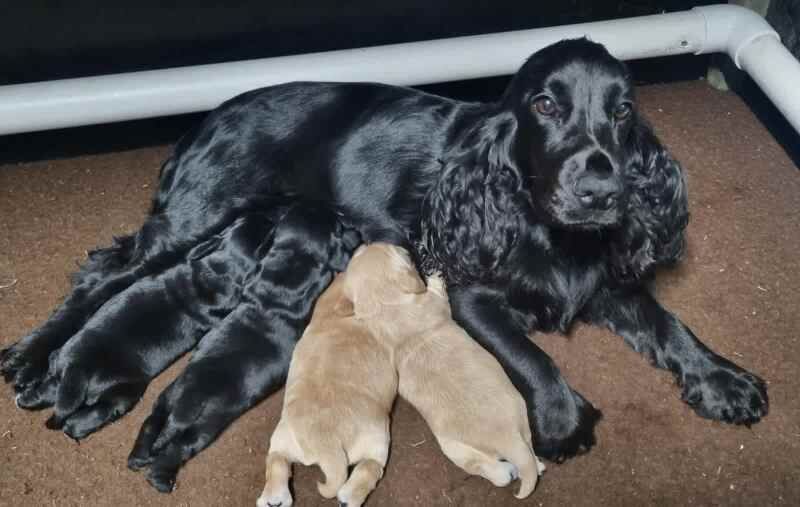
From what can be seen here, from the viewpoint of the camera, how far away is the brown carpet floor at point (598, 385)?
210cm

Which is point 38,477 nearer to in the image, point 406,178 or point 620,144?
point 406,178

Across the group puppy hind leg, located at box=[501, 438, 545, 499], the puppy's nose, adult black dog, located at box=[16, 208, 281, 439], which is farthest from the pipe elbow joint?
puppy hind leg, located at box=[501, 438, 545, 499]

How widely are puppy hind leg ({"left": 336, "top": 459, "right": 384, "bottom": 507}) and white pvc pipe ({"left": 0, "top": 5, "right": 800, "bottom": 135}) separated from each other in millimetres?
1425

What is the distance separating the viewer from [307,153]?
261cm

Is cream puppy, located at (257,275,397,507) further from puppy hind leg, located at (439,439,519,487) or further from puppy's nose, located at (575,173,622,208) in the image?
puppy's nose, located at (575,173,622,208)

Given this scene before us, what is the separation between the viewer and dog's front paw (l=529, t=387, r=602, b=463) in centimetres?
215

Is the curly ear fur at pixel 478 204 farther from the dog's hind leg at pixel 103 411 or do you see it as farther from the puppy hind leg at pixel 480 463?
the dog's hind leg at pixel 103 411

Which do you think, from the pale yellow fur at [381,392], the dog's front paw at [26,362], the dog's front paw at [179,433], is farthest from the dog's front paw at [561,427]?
the dog's front paw at [26,362]

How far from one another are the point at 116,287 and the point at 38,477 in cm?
57

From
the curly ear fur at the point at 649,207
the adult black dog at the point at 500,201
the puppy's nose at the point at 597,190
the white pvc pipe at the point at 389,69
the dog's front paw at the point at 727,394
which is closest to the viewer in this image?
the puppy's nose at the point at 597,190

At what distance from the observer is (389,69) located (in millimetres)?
2984

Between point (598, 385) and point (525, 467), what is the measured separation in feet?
1.77

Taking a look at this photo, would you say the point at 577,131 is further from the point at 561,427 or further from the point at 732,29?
the point at 732,29

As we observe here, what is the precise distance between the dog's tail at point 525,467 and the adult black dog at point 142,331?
2.83ft
